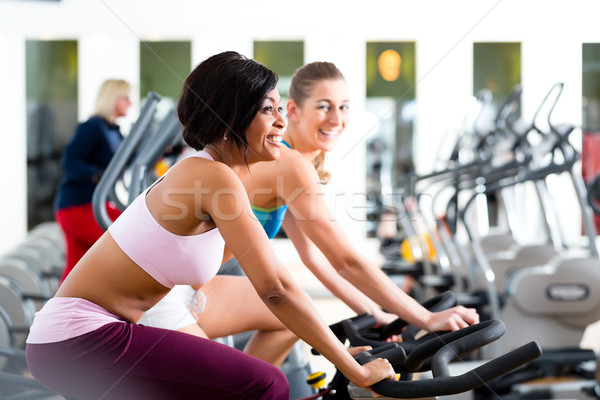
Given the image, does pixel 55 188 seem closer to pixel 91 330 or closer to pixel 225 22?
pixel 225 22

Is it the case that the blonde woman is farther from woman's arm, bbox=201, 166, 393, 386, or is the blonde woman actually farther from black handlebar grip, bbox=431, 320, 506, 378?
black handlebar grip, bbox=431, 320, 506, 378

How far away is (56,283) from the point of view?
14.4 ft

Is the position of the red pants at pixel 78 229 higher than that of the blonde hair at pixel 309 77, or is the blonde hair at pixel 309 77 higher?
the blonde hair at pixel 309 77

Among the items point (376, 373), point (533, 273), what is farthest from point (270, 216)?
point (533, 273)

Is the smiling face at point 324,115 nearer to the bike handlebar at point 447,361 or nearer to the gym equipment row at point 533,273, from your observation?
the bike handlebar at point 447,361

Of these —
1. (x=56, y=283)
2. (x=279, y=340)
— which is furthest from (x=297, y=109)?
(x=56, y=283)

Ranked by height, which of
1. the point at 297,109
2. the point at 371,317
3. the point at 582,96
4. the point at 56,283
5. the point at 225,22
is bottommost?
the point at 56,283

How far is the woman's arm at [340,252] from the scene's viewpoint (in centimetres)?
141

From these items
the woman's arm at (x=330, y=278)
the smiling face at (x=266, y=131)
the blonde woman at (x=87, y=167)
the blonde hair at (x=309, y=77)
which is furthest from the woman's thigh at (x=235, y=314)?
the blonde woman at (x=87, y=167)

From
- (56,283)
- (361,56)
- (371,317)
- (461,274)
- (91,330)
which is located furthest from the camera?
(361,56)

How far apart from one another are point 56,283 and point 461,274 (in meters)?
2.51

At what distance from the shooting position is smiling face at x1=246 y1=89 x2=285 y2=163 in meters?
1.28

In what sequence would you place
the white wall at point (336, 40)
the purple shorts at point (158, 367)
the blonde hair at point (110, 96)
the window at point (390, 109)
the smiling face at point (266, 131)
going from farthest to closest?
1. the window at point (390, 109)
2. the white wall at point (336, 40)
3. the blonde hair at point (110, 96)
4. the smiling face at point (266, 131)
5. the purple shorts at point (158, 367)

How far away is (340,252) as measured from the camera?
1548 millimetres
